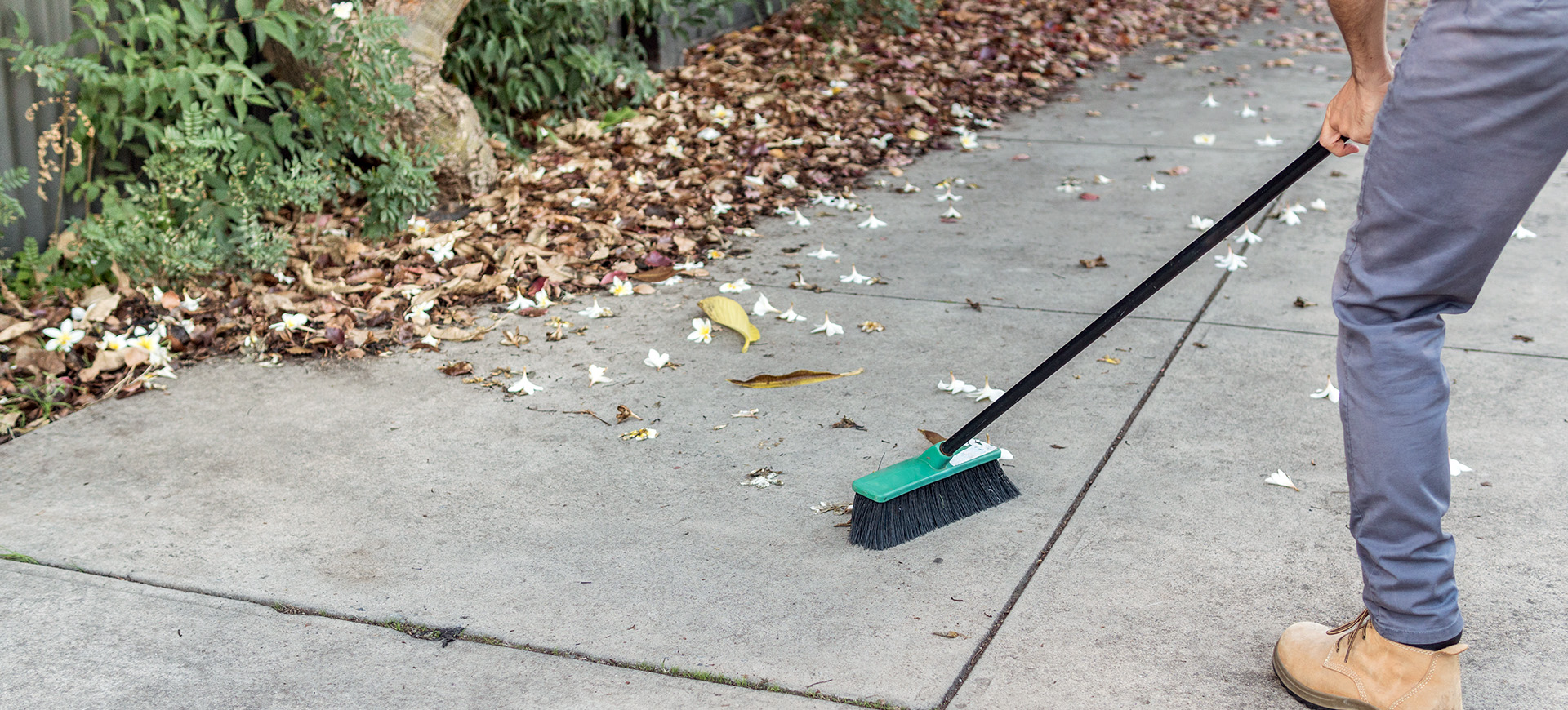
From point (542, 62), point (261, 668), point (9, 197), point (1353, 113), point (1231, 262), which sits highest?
point (1353, 113)

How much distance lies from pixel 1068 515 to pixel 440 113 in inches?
117

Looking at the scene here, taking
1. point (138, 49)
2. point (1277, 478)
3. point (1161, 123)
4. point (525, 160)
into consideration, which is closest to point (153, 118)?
point (138, 49)

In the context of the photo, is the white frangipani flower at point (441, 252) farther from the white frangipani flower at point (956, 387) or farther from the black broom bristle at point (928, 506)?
the black broom bristle at point (928, 506)

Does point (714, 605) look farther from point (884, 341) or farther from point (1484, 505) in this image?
point (1484, 505)

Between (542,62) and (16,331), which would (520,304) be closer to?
(16,331)

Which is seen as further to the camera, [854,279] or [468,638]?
[854,279]

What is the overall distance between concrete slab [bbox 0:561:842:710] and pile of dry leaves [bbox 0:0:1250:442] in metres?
1.03

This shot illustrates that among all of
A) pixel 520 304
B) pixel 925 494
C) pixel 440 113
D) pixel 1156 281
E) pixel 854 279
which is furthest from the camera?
pixel 440 113

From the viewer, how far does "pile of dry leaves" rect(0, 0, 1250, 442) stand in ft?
11.1

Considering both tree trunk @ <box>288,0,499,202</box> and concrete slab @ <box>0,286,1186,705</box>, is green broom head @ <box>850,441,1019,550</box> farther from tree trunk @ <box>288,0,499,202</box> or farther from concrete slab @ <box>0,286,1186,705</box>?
tree trunk @ <box>288,0,499,202</box>

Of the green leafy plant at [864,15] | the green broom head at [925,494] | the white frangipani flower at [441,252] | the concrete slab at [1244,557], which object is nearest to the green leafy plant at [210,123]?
the white frangipani flower at [441,252]

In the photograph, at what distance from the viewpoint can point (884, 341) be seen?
11.2 ft

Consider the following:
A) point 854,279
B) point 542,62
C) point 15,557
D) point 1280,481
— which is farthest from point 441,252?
point 1280,481

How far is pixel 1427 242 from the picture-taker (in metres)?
1.68
